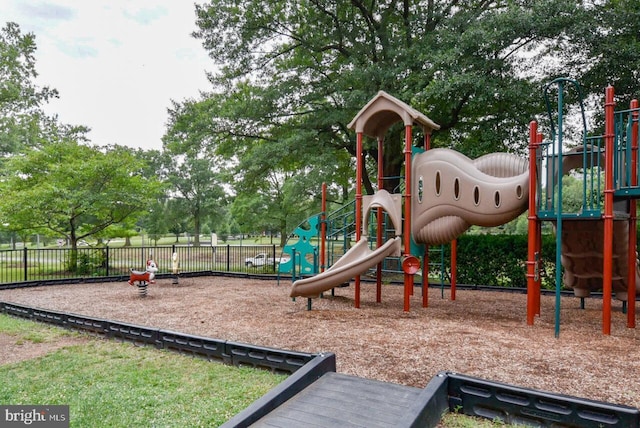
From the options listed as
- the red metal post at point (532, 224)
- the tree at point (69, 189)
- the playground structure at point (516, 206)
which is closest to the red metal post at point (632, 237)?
the playground structure at point (516, 206)

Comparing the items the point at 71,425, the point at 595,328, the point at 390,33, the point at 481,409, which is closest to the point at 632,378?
the point at 481,409

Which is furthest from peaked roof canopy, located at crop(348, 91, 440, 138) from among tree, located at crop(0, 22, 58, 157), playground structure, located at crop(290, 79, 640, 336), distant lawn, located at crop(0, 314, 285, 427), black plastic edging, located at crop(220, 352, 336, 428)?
tree, located at crop(0, 22, 58, 157)

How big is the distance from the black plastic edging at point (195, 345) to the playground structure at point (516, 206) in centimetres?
258

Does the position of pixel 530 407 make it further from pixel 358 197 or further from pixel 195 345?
pixel 358 197

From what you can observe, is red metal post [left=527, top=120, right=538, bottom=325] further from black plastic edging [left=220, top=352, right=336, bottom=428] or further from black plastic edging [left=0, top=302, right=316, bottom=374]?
black plastic edging [left=0, top=302, right=316, bottom=374]

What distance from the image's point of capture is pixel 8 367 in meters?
4.30

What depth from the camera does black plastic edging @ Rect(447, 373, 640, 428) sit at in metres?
2.69

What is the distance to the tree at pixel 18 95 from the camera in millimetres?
21766

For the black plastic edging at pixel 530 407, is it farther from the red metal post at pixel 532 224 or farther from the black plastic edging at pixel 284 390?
the red metal post at pixel 532 224

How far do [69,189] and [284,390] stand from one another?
1294cm

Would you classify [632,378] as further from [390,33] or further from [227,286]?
[390,33]

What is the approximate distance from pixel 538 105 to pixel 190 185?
88.5 feet

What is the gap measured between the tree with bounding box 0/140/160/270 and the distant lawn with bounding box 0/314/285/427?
930 centimetres

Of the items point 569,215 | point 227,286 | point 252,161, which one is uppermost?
point 252,161
